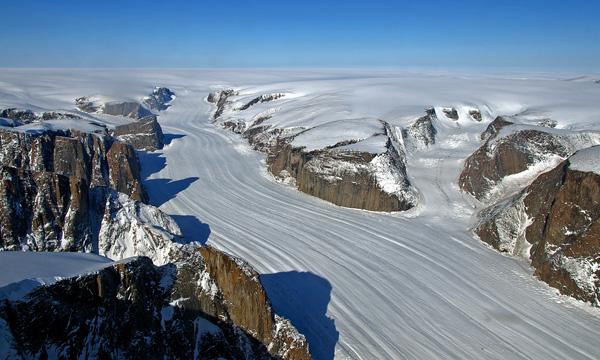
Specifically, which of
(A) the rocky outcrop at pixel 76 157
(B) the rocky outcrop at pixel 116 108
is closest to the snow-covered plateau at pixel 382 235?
(A) the rocky outcrop at pixel 76 157

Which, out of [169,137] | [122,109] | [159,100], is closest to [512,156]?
[169,137]

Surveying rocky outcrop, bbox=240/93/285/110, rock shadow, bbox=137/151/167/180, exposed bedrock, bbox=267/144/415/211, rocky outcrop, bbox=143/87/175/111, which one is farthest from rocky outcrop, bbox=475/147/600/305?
rocky outcrop, bbox=143/87/175/111

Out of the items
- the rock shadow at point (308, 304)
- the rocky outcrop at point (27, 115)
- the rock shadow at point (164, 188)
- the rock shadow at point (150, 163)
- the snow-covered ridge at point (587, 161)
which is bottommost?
the rock shadow at point (150, 163)

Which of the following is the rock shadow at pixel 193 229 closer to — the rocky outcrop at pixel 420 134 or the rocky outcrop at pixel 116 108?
the rocky outcrop at pixel 420 134

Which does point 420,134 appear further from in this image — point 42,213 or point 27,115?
point 27,115

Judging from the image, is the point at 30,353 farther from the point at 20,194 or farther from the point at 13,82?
the point at 13,82

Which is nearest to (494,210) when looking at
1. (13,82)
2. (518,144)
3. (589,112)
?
(518,144)

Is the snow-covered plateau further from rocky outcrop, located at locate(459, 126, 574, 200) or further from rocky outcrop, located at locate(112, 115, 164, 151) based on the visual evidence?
rocky outcrop, located at locate(112, 115, 164, 151)
